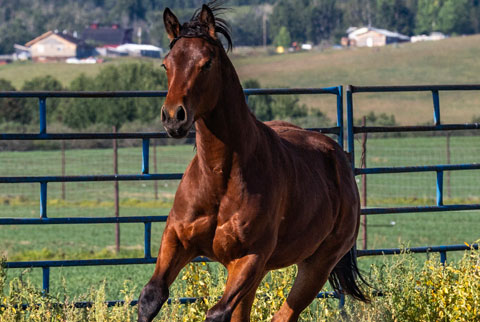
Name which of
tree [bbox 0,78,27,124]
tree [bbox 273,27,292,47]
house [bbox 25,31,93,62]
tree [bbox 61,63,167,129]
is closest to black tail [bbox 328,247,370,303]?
tree [bbox 61,63,167,129]

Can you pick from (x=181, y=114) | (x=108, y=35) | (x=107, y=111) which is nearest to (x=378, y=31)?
(x=108, y=35)

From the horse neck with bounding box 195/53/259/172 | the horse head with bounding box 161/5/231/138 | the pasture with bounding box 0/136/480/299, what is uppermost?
the horse head with bounding box 161/5/231/138

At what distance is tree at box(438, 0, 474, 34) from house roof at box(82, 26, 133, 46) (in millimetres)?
60761

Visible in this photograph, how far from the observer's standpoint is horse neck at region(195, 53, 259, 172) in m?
4.21

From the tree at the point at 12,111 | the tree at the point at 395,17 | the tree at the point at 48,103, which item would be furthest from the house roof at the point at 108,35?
the tree at the point at 12,111

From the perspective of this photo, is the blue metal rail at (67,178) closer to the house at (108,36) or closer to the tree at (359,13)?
the tree at (359,13)

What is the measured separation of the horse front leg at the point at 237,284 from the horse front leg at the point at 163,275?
10.2 inches

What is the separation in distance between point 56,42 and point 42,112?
434 ft

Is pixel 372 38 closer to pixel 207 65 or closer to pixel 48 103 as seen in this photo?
pixel 48 103

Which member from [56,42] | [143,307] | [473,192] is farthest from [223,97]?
[56,42]

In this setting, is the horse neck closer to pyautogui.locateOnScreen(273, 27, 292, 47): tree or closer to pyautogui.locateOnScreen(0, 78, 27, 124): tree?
pyautogui.locateOnScreen(0, 78, 27, 124): tree

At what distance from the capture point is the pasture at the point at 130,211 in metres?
14.8

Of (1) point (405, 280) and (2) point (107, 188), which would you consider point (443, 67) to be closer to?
Answer: (2) point (107, 188)

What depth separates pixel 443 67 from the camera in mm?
93688
